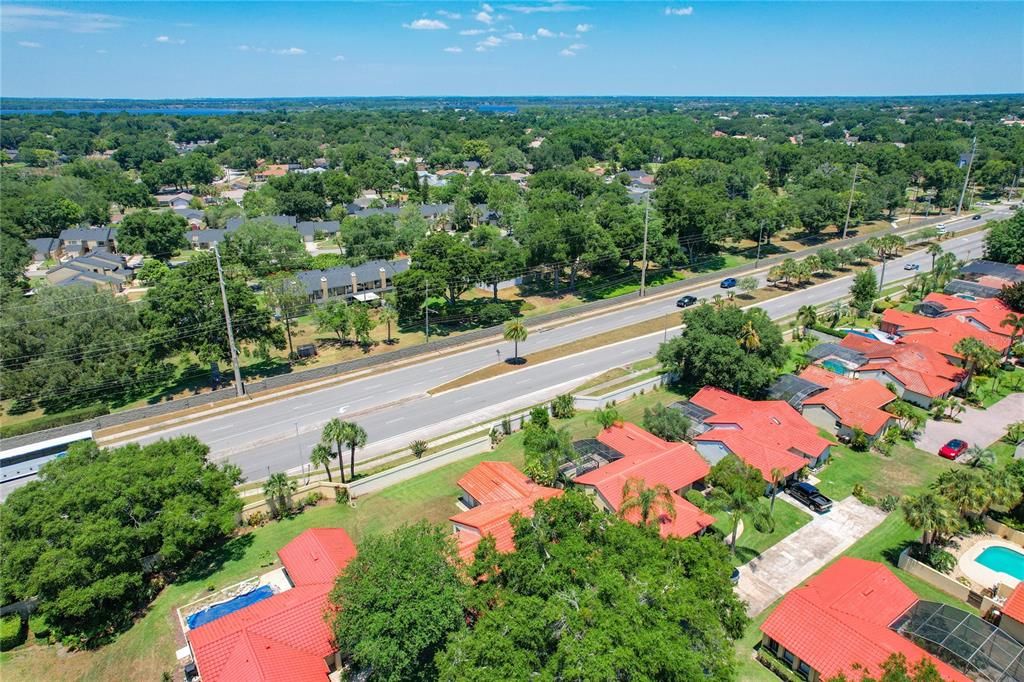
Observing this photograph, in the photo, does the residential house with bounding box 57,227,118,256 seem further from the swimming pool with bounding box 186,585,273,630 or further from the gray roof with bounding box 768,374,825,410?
the gray roof with bounding box 768,374,825,410

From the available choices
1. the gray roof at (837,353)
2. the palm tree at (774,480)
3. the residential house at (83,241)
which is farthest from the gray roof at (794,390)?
the residential house at (83,241)

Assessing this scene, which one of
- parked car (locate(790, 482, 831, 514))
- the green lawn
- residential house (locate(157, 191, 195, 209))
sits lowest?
the green lawn

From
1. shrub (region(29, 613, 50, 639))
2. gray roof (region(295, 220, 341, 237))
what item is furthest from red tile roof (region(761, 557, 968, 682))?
gray roof (region(295, 220, 341, 237))

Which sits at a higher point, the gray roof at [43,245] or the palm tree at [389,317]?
the gray roof at [43,245]

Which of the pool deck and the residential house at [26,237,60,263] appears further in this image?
the residential house at [26,237,60,263]

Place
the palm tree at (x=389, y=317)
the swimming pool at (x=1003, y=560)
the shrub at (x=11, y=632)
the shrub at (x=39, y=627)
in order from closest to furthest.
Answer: the shrub at (x=11, y=632) → the shrub at (x=39, y=627) → the swimming pool at (x=1003, y=560) → the palm tree at (x=389, y=317)

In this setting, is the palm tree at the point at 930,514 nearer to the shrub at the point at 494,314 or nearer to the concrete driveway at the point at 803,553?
the concrete driveway at the point at 803,553

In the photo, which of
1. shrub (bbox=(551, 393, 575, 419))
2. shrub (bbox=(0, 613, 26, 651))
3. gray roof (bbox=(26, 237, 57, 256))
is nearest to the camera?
shrub (bbox=(0, 613, 26, 651))

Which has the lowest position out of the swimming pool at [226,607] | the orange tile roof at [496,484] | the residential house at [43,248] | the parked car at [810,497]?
the swimming pool at [226,607]
